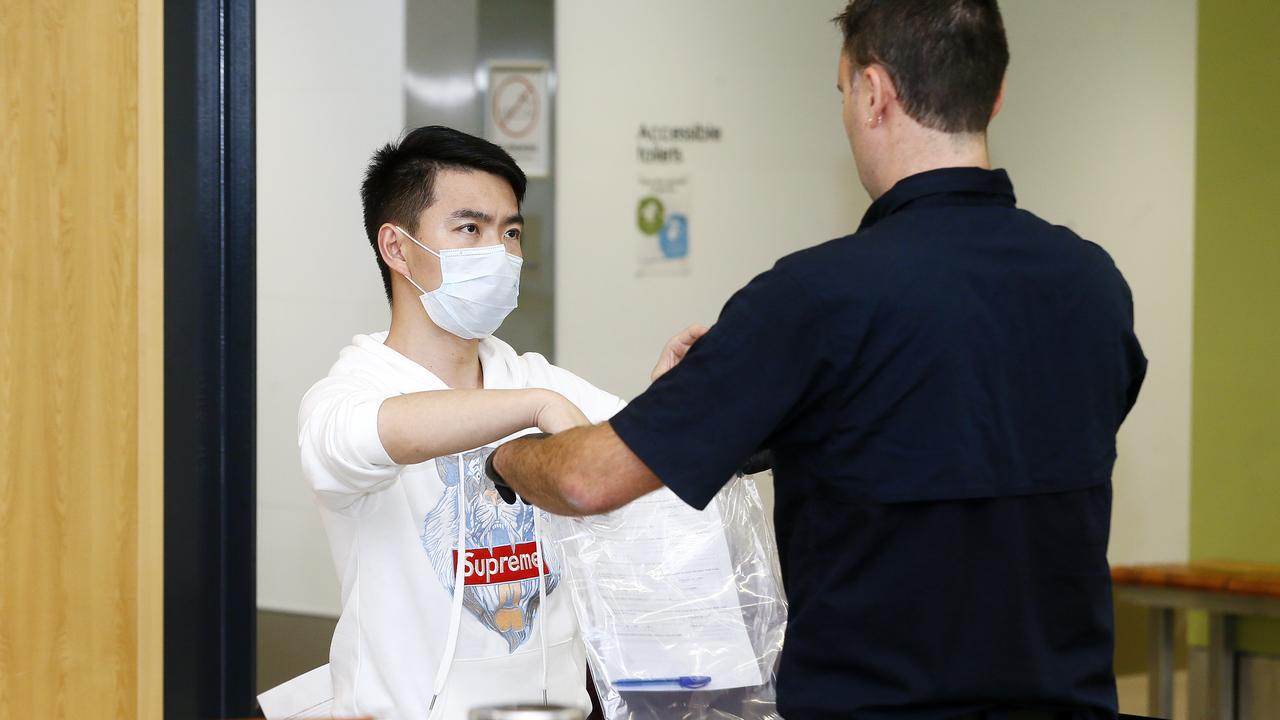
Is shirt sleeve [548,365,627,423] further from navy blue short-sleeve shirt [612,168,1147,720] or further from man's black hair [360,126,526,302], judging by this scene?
navy blue short-sleeve shirt [612,168,1147,720]

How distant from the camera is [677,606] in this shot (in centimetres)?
161

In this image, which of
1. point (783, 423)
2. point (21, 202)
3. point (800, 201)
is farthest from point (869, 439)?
point (800, 201)

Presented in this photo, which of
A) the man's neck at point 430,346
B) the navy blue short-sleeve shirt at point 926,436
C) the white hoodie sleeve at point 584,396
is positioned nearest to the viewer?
the navy blue short-sleeve shirt at point 926,436

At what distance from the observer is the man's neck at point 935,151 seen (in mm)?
1367

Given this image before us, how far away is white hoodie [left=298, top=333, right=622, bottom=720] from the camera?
5.77 feet

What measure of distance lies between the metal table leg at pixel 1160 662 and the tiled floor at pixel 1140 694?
0.01 m

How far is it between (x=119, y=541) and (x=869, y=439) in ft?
5.22

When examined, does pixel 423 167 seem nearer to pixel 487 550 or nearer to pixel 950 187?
pixel 487 550

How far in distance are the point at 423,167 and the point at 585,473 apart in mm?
848

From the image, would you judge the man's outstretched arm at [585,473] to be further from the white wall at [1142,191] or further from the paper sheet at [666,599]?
the white wall at [1142,191]

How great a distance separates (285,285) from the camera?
244 cm

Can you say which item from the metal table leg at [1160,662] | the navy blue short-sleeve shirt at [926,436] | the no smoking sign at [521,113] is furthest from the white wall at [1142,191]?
the navy blue short-sleeve shirt at [926,436]

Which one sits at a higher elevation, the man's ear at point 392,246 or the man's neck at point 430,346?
the man's ear at point 392,246

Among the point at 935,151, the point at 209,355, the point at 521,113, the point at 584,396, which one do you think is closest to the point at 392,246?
the point at 584,396
